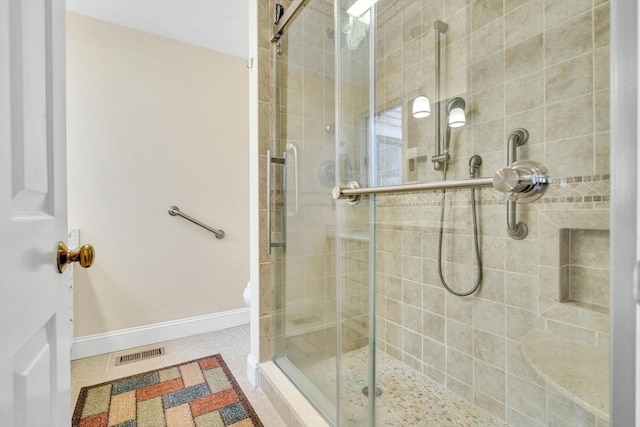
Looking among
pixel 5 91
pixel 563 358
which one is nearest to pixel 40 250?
pixel 5 91

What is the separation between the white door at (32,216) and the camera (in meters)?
0.39

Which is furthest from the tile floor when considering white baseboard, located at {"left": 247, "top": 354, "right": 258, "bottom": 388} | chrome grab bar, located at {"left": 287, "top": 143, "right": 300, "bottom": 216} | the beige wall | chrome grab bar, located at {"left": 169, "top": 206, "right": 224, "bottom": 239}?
chrome grab bar, located at {"left": 287, "top": 143, "right": 300, "bottom": 216}

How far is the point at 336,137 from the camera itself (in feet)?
4.94

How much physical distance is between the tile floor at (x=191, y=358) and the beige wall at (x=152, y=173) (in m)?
0.21

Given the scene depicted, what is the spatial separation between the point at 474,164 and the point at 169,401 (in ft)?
6.54

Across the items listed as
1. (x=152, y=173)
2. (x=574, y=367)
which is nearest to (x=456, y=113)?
(x=574, y=367)

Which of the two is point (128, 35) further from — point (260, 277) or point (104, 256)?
point (260, 277)

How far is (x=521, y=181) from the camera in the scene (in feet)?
2.58

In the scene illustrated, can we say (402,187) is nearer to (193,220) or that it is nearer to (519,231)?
(519,231)

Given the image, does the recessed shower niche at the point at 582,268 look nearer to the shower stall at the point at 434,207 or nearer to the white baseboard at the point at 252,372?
the shower stall at the point at 434,207

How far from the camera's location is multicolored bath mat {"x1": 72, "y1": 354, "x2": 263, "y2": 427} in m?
1.38

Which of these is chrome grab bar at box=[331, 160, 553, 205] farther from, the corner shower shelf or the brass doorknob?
the brass doorknob

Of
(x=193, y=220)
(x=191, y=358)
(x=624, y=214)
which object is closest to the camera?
(x=624, y=214)

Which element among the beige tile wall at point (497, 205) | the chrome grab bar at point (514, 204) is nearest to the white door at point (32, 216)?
the beige tile wall at point (497, 205)
